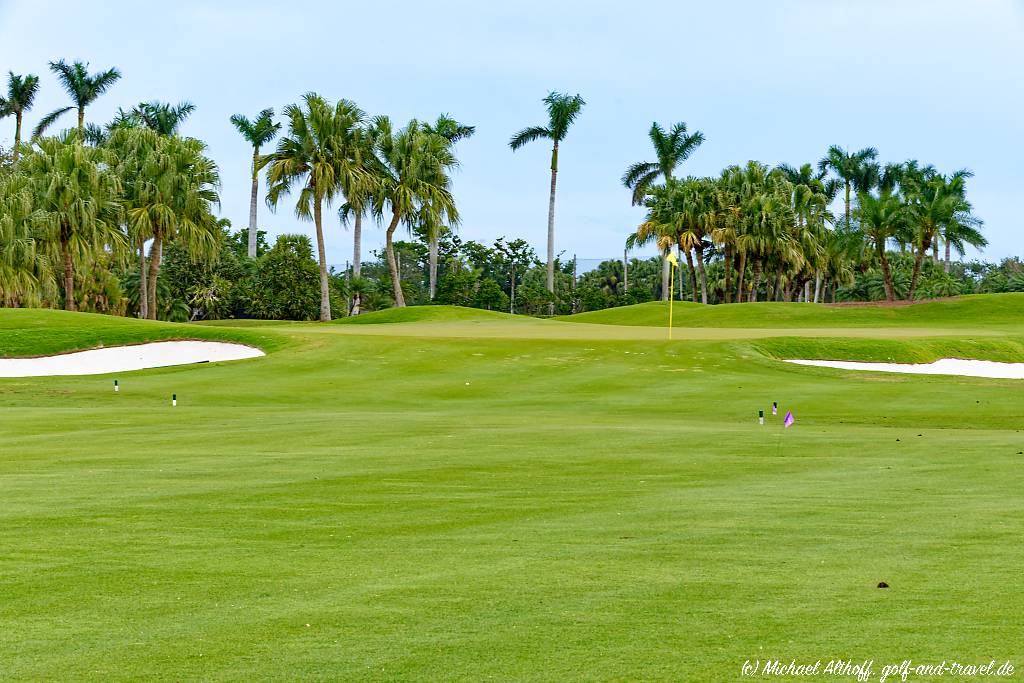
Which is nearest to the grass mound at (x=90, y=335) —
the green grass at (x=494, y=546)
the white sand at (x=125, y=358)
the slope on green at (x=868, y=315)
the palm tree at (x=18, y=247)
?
the white sand at (x=125, y=358)

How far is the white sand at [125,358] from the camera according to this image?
42438 millimetres

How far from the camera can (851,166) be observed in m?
128

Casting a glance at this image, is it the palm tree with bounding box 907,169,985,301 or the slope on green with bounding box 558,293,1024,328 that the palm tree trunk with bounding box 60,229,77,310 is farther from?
the palm tree with bounding box 907,169,985,301

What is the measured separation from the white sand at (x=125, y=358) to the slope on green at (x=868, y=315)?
2862 cm

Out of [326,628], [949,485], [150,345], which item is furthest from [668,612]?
[150,345]

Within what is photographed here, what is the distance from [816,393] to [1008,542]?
76.8ft

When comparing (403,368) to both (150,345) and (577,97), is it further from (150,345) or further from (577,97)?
(577,97)

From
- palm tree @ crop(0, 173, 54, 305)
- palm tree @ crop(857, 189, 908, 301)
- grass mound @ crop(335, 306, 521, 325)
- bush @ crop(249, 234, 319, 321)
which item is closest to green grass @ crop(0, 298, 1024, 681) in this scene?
grass mound @ crop(335, 306, 521, 325)

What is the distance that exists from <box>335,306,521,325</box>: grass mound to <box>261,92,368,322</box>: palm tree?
38.3 feet

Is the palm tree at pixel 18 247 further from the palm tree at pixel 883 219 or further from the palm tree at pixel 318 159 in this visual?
the palm tree at pixel 883 219

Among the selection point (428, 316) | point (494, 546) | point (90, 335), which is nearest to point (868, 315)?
point (428, 316)

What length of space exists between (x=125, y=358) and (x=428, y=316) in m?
27.5

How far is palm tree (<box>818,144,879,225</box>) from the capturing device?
128125 mm

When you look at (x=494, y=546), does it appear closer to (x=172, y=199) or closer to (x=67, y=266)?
(x=67, y=266)
